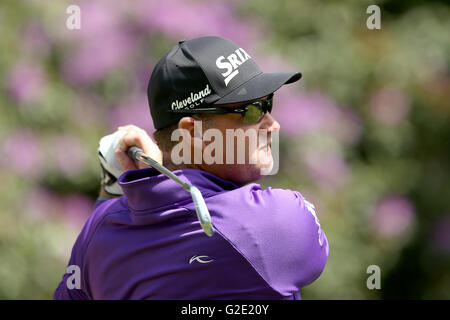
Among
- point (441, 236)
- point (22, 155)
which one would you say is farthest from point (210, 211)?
point (441, 236)

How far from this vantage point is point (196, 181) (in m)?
1.24

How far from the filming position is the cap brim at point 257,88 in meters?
1.27

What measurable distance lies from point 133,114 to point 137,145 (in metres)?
1.51

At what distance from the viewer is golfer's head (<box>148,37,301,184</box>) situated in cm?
128

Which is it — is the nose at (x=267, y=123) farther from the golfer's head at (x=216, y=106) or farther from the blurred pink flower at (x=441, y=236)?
the blurred pink flower at (x=441, y=236)

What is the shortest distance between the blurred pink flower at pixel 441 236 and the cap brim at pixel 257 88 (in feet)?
8.53

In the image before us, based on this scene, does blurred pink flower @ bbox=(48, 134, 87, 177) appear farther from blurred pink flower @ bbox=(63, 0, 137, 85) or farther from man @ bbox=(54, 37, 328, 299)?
man @ bbox=(54, 37, 328, 299)

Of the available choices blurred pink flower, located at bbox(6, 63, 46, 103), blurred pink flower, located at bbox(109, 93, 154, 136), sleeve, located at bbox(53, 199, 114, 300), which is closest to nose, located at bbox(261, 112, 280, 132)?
sleeve, located at bbox(53, 199, 114, 300)

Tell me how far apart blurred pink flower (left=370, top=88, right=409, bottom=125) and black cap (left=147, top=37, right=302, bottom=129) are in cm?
209

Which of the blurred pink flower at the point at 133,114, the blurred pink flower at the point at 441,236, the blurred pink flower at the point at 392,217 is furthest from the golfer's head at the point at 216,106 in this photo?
the blurred pink flower at the point at 441,236

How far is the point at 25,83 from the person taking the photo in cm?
290

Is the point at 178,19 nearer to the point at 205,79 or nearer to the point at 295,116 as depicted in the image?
the point at 295,116
